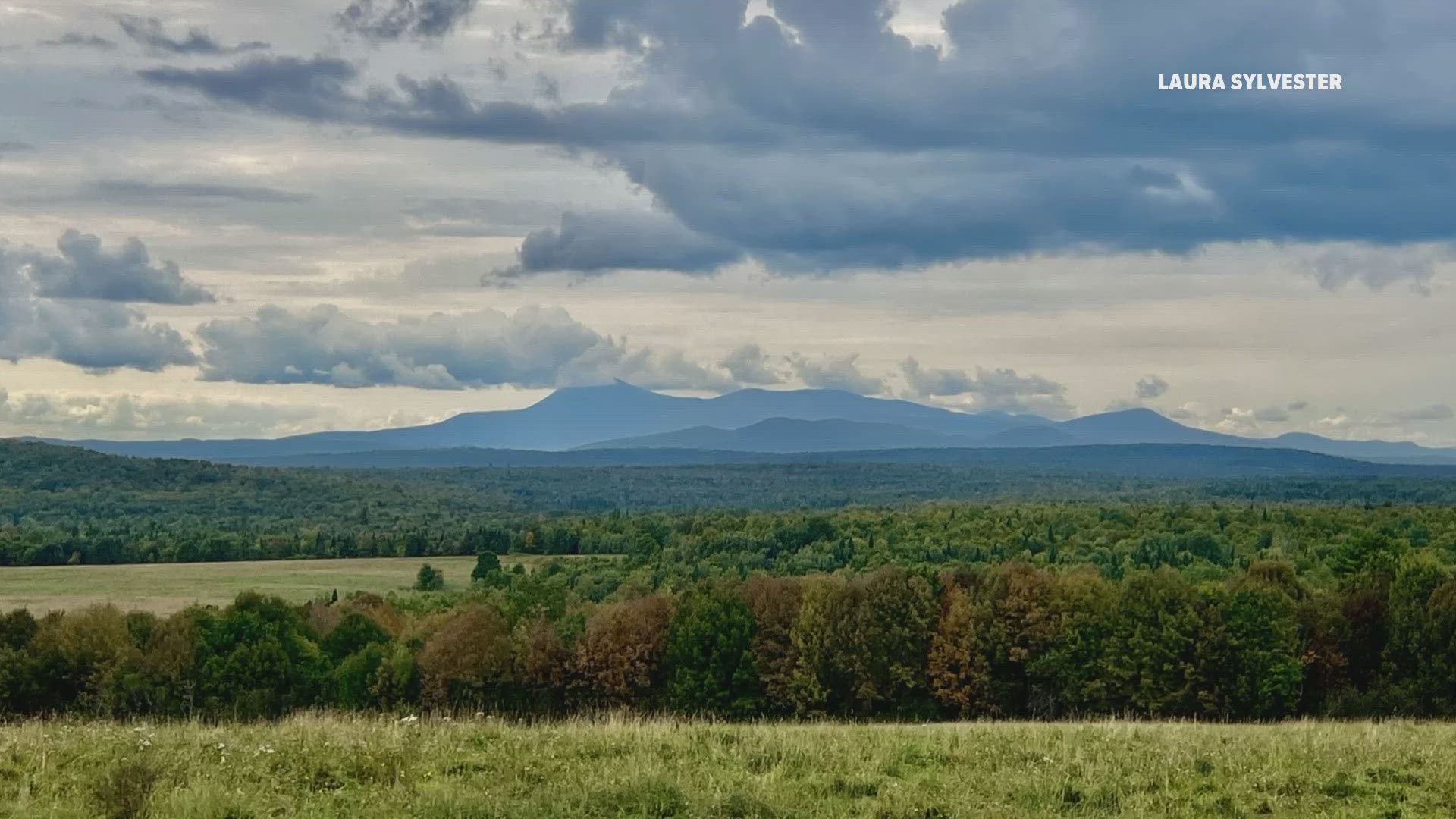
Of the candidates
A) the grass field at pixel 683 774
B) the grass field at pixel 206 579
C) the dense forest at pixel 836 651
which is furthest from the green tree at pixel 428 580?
the grass field at pixel 683 774

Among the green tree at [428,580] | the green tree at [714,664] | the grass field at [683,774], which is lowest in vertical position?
the green tree at [428,580]

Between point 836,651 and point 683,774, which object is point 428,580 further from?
point 683,774

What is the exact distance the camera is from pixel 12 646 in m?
57.7

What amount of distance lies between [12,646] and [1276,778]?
56005 millimetres

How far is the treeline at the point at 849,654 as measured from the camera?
173ft

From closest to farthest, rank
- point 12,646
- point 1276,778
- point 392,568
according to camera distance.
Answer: point 1276,778 < point 12,646 < point 392,568

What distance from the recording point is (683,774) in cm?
1544

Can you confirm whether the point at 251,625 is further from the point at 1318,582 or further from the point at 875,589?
the point at 1318,582

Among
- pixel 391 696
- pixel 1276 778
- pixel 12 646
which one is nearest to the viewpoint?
pixel 1276 778

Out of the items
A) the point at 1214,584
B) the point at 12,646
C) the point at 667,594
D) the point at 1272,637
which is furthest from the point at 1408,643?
the point at 12,646

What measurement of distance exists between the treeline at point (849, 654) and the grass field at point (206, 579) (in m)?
24.5

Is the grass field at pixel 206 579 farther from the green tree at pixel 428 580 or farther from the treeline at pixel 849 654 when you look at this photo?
the treeline at pixel 849 654

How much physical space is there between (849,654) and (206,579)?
8065 centimetres

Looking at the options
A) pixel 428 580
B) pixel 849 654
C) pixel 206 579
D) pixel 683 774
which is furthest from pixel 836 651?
pixel 206 579
